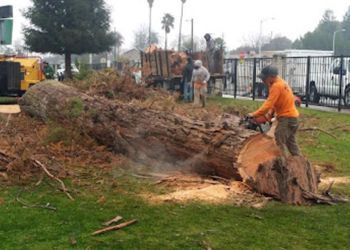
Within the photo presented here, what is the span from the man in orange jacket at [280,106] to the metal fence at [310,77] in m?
Result: 11.5

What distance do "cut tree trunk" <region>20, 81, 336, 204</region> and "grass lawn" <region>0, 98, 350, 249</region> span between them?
0.37 m

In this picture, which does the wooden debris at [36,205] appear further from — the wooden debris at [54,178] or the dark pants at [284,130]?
the dark pants at [284,130]

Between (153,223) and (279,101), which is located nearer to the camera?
(153,223)

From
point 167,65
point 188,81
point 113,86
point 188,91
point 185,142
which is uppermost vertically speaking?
point 167,65

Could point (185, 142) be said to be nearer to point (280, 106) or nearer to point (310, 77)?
point (280, 106)

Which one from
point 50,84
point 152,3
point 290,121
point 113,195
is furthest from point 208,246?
point 152,3

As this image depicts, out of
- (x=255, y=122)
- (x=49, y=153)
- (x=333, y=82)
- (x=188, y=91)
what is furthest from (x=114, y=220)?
(x=333, y=82)

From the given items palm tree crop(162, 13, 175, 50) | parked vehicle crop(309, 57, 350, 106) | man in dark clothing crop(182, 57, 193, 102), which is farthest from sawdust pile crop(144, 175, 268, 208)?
palm tree crop(162, 13, 175, 50)

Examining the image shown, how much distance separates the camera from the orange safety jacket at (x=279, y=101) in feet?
24.0

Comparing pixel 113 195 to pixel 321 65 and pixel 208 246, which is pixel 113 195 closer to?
pixel 208 246

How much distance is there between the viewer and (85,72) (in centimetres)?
1453

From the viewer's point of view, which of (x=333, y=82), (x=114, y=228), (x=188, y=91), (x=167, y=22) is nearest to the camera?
(x=114, y=228)

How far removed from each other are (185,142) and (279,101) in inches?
60.4

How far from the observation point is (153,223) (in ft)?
19.0
